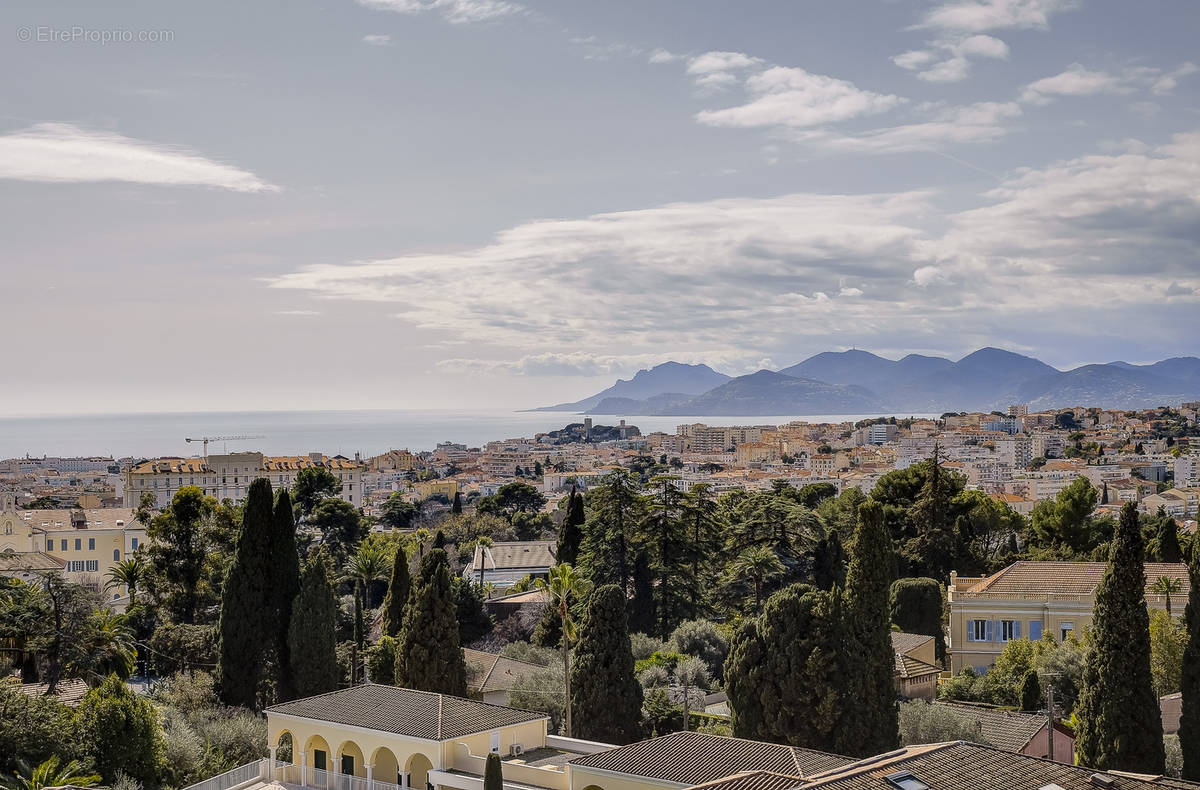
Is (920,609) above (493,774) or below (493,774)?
below

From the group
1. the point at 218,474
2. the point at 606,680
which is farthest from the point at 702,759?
the point at 218,474

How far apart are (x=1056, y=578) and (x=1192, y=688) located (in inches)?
531

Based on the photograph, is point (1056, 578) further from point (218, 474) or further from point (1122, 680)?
point (218, 474)

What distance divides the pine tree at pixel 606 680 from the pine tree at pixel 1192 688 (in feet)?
31.2

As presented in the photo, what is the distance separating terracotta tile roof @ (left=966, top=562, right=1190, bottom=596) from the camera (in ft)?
104

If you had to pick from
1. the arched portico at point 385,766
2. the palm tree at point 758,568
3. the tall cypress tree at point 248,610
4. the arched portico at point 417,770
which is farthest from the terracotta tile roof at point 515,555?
the arched portico at point 417,770

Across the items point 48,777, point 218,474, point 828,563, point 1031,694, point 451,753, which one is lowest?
point 1031,694

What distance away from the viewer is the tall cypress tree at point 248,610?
1022 inches

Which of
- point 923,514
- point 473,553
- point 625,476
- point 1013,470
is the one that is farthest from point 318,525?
point 1013,470

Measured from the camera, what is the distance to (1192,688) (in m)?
19.4

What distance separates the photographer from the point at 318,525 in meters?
54.3

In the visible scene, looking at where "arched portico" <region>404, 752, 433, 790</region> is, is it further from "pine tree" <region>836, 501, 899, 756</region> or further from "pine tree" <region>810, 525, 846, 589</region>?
"pine tree" <region>810, 525, 846, 589</region>

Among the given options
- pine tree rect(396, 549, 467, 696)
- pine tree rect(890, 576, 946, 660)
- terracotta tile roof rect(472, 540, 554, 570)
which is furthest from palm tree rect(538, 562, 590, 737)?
terracotta tile roof rect(472, 540, 554, 570)

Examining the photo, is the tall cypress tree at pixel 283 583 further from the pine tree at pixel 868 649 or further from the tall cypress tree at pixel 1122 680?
the tall cypress tree at pixel 1122 680
